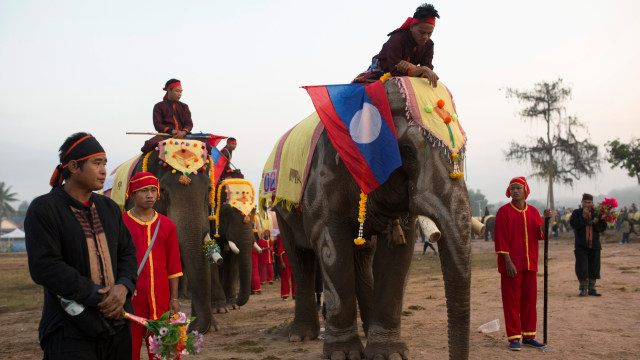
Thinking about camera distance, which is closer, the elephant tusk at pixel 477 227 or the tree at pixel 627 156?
the elephant tusk at pixel 477 227

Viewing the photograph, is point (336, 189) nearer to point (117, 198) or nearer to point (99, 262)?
point (99, 262)

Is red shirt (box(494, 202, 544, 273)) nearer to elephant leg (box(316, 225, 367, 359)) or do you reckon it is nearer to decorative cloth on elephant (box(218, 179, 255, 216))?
elephant leg (box(316, 225, 367, 359))

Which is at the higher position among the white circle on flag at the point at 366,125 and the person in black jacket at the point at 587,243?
the white circle on flag at the point at 366,125

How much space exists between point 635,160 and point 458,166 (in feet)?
101

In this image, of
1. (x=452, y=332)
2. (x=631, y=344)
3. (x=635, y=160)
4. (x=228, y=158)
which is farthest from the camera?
(x=635, y=160)

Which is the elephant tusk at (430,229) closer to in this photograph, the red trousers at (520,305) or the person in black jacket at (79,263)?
the person in black jacket at (79,263)

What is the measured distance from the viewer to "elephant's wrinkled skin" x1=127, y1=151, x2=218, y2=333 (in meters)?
7.39

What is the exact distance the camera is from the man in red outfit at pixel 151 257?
180 inches

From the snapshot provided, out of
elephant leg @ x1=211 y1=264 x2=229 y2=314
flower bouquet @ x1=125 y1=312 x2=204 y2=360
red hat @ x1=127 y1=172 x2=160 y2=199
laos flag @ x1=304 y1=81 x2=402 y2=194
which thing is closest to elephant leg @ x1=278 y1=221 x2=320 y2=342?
laos flag @ x1=304 y1=81 x2=402 y2=194

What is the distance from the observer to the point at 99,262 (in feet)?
10.5

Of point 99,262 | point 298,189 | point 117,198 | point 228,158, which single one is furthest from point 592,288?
point 99,262

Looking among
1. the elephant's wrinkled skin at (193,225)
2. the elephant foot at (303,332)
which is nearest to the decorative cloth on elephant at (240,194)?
the elephant's wrinkled skin at (193,225)

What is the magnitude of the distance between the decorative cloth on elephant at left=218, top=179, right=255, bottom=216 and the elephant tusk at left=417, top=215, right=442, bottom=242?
23.2 ft

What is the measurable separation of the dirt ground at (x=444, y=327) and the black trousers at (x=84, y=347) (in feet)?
10.4
